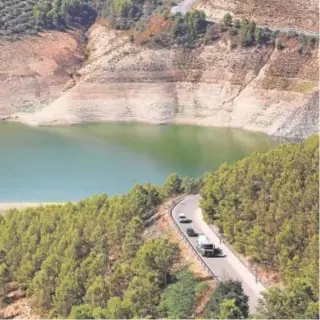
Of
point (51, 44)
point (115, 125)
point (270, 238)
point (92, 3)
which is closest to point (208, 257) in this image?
point (270, 238)

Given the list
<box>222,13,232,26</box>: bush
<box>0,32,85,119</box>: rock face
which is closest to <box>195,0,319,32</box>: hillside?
<box>222,13,232,26</box>: bush

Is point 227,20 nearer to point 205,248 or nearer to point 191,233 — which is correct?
point 191,233

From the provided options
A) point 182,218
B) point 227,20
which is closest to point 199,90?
point 227,20

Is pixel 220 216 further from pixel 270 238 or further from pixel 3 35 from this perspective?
pixel 3 35

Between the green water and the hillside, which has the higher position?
the hillside

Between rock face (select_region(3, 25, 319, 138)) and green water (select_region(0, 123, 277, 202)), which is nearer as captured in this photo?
green water (select_region(0, 123, 277, 202))

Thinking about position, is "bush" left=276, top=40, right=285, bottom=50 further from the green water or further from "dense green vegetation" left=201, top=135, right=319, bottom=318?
"dense green vegetation" left=201, top=135, right=319, bottom=318
